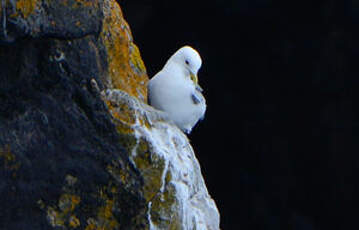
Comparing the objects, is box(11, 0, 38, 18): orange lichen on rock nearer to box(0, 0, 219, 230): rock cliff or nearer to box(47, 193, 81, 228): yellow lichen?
box(0, 0, 219, 230): rock cliff

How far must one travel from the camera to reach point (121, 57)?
428 cm

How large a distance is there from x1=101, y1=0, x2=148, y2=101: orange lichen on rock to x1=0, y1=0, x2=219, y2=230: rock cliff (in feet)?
0.45

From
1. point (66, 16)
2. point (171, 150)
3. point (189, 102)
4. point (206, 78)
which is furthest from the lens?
point (206, 78)

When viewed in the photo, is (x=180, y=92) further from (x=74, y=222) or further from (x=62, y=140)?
(x=74, y=222)

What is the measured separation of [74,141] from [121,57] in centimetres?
74

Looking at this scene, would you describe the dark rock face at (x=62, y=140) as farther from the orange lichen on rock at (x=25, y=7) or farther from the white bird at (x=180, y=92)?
the white bird at (x=180, y=92)

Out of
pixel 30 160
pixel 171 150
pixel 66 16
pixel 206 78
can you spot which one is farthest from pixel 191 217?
pixel 206 78

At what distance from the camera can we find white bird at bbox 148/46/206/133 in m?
4.36

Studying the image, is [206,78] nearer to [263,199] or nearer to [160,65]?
[160,65]

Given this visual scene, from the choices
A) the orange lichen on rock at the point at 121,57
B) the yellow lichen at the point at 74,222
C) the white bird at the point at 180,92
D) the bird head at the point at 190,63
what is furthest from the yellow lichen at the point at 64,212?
the bird head at the point at 190,63

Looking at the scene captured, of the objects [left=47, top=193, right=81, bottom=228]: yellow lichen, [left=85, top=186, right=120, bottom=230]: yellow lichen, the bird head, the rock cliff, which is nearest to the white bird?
the bird head

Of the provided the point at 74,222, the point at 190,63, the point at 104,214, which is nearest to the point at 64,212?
the point at 74,222

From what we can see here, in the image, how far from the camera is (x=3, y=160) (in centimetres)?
363

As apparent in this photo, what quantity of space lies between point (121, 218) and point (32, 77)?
2.83ft
